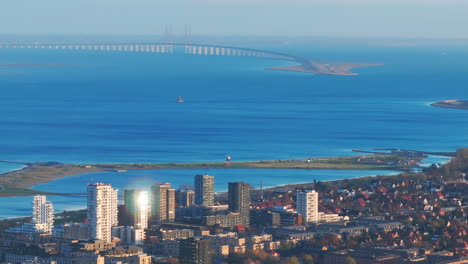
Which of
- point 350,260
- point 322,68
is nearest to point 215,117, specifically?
point 350,260

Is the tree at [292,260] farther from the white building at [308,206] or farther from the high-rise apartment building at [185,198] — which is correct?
the high-rise apartment building at [185,198]

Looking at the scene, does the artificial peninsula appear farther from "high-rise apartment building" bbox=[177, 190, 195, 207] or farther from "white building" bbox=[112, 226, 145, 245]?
"white building" bbox=[112, 226, 145, 245]

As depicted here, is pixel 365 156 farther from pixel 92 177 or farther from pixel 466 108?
pixel 466 108

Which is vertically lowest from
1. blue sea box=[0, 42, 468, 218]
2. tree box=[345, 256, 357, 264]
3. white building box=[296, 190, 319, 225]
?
tree box=[345, 256, 357, 264]

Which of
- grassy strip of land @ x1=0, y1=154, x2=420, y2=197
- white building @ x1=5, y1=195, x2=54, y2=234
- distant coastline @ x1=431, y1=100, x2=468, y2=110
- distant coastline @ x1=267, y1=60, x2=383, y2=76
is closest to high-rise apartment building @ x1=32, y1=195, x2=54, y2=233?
white building @ x1=5, y1=195, x2=54, y2=234

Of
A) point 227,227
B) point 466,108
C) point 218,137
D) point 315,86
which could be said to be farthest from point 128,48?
point 227,227

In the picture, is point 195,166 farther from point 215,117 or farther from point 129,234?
point 215,117
